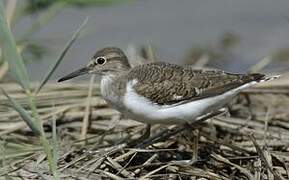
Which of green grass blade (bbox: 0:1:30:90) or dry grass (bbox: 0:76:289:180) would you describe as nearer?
green grass blade (bbox: 0:1:30:90)

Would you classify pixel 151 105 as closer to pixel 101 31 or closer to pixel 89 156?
pixel 89 156

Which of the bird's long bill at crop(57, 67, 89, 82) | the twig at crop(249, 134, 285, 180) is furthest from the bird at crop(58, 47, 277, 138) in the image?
the twig at crop(249, 134, 285, 180)

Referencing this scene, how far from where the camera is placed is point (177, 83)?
551 centimetres

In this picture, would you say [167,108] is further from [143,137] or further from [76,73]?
[76,73]

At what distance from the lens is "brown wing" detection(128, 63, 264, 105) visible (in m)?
5.44

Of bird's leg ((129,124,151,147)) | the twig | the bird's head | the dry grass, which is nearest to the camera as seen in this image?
the twig

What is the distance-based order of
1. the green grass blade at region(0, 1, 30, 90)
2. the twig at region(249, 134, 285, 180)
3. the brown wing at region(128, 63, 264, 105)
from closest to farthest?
the green grass blade at region(0, 1, 30, 90) < the twig at region(249, 134, 285, 180) < the brown wing at region(128, 63, 264, 105)

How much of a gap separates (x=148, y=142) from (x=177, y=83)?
41cm

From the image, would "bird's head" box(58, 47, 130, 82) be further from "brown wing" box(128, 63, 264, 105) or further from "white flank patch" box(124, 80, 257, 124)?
"white flank patch" box(124, 80, 257, 124)

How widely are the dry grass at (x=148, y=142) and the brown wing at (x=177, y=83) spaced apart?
0.23 m

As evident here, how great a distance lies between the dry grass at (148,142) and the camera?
16.6 ft

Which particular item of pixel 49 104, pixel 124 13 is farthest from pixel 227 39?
pixel 49 104

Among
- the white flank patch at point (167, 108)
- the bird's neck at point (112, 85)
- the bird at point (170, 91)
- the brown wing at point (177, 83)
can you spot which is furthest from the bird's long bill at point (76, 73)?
the white flank patch at point (167, 108)

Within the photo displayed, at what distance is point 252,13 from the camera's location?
30.9ft
